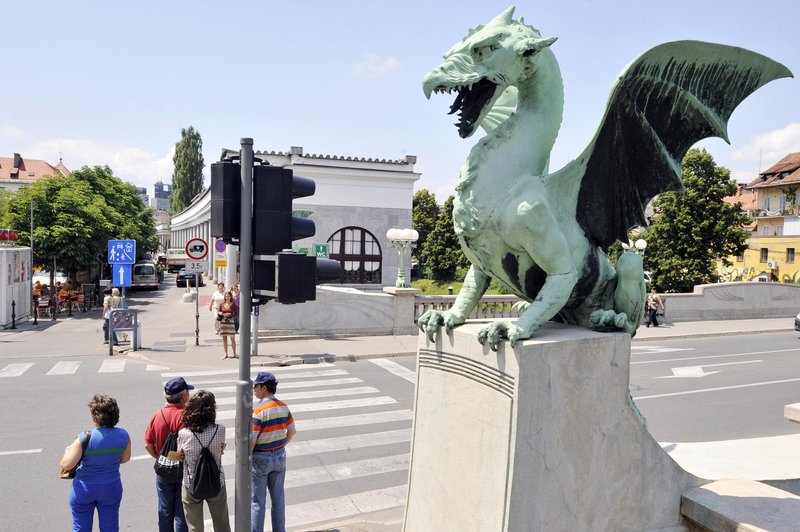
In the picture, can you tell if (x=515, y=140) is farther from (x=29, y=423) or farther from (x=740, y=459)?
(x=29, y=423)

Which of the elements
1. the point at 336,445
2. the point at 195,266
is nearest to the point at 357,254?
the point at 195,266

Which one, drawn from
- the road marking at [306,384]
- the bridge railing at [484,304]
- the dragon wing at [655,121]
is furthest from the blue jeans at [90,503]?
the bridge railing at [484,304]

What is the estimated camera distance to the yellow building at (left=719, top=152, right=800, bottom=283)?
42.3 metres

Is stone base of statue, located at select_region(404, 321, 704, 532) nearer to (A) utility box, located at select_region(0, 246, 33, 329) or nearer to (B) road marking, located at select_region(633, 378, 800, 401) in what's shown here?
(B) road marking, located at select_region(633, 378, 800, 401)

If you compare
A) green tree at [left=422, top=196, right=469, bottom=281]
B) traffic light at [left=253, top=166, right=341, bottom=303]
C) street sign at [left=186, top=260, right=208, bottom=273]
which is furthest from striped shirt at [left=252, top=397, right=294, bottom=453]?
green tree at [left=422, top=196, right=469, bottom=281]

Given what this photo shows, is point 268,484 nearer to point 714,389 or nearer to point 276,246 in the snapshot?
point 276,246

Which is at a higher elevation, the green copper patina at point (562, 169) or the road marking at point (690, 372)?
the green copper patina at point (562, 169)

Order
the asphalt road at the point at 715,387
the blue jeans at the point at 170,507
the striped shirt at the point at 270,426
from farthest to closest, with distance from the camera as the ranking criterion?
1. the asphalt road at the point at 715,387
2. the striped shirt at the point at 270,426
3. the blue jeans at the point at 170,507

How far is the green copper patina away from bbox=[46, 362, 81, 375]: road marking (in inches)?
467

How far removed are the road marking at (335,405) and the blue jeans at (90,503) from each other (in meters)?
4.87

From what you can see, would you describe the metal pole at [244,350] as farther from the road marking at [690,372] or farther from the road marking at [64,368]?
the road marking at [690,372]

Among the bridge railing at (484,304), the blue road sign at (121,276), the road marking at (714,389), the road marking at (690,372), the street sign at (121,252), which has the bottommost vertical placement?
the road marking at (714,389)

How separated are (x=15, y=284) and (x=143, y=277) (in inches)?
641

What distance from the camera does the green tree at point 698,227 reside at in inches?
1094
